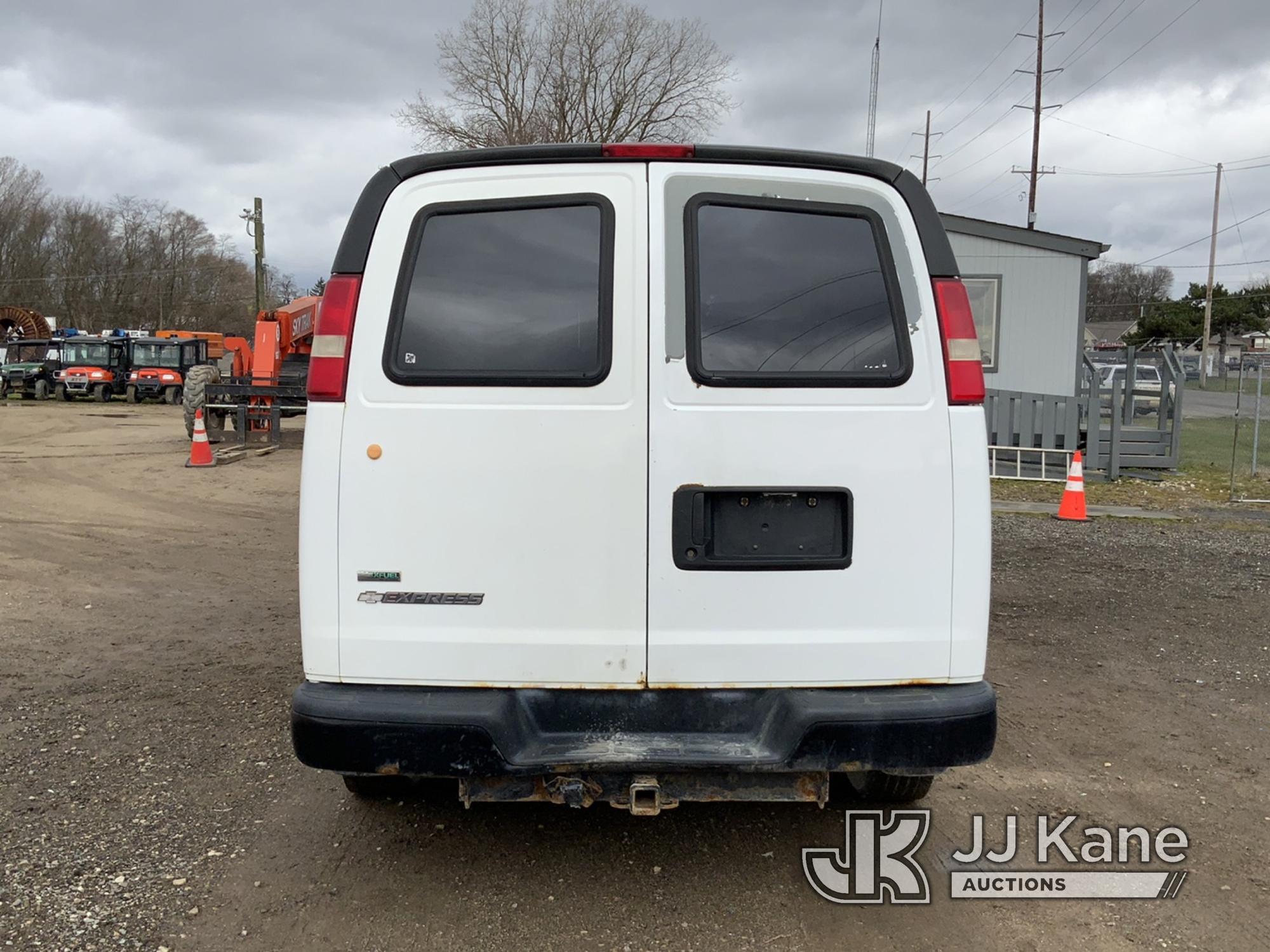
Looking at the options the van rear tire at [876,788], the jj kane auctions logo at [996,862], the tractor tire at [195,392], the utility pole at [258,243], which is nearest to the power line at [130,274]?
the utility pole at [258,243]

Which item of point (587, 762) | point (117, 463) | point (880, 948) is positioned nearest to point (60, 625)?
point (587, 762)

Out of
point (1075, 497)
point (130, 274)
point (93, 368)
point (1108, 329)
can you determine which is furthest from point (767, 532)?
point (1108, 329)

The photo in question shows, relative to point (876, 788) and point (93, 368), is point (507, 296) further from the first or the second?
point (93, 368)

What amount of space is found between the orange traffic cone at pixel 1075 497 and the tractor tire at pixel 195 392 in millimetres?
13724

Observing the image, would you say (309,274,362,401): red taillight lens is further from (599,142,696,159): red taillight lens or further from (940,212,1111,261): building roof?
(940,212,1111,261): building roof

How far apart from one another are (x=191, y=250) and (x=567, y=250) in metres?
85.0

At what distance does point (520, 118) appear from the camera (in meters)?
32.8

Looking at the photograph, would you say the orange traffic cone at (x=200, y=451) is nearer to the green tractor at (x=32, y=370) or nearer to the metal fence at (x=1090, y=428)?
the metal fence at (x=1090, y=428)

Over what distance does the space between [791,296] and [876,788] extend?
1832mm

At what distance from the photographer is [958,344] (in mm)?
2934

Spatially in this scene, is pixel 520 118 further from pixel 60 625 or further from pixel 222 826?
pixel 222 826

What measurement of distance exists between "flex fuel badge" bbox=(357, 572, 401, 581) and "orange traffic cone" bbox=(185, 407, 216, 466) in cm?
1295

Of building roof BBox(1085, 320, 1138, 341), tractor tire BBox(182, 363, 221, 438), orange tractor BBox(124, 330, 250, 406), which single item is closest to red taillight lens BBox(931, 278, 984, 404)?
tractor tire BBox(182, 363, 221, 438)

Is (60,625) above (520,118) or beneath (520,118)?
beneath
